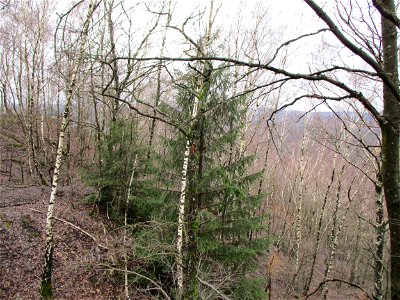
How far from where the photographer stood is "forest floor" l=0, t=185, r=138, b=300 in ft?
24.8

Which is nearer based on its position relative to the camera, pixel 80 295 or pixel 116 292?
pixel 80 295

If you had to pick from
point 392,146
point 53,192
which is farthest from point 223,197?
point 392,146

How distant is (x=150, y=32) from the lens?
12.4m

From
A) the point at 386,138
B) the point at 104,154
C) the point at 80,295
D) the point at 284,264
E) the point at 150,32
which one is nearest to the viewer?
the point at 386,138

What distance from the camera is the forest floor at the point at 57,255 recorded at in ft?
24.8

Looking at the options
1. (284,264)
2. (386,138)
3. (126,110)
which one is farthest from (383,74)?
(284,264)

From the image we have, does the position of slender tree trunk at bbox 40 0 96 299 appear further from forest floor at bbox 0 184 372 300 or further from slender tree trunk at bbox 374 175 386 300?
slender tree trunk at bbox 374 175 386 300

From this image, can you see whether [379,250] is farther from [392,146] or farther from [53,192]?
[53,192]

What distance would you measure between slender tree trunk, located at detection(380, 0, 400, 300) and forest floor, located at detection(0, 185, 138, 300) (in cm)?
548

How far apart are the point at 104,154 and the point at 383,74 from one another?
990 centimetres

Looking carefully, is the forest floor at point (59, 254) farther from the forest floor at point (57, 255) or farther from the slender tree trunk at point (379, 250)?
the slender tree trunk at point (379, 250)

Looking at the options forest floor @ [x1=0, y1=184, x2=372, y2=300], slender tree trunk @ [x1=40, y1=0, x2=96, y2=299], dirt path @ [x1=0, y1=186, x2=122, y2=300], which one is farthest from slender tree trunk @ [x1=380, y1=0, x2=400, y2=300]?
slender tree trunk @ [x1=40, y1=0, x2=96, y2=299]

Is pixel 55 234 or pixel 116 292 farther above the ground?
pixel 55 234

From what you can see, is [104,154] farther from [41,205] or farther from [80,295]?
[80,295]
